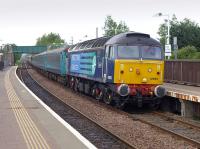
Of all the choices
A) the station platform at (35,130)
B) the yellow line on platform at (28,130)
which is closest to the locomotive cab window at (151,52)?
the station platform at (35,130)

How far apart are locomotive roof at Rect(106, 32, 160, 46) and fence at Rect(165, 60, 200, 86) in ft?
23.1

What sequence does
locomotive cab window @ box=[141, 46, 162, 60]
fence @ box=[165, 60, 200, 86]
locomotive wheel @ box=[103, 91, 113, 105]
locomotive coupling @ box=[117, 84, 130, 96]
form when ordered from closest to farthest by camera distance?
locomotive coupling @ box=[117, 84, 130, 96] < locomotive cab window @ box=[141, 46, 162, 60] < locomotive wheel @ box=[103, 91, 113, 105] < fence @ box=[165, 60, 200, 86]

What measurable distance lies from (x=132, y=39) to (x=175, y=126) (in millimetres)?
4999

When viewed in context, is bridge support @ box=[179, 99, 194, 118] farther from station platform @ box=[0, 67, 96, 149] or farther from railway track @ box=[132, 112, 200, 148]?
station platform @ box=[0, 67, 96, 149]

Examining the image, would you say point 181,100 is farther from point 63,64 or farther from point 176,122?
point 63,64

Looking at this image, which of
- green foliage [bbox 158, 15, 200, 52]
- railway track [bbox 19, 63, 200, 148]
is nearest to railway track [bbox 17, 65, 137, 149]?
railway track [bbox 19, 63, 200, 148]

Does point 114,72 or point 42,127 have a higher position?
point 114,72

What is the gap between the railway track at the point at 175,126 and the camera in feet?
44.2

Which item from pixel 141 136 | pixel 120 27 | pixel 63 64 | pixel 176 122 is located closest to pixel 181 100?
pixel 176 122

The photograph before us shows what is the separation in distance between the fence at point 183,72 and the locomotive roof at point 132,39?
23.1 feet

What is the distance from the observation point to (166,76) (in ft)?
106

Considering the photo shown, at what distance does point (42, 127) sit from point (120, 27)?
69.3m

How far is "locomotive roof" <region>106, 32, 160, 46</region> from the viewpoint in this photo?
19.5 m

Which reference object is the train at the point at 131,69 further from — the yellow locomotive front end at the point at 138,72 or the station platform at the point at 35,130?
the station platform at the point at 35,130
